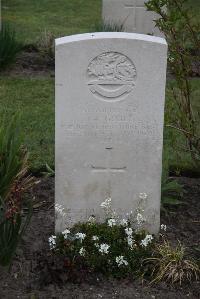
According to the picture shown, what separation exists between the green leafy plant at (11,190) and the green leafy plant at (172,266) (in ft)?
2.89

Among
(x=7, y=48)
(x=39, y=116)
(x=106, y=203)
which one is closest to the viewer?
(x=106, y=203)

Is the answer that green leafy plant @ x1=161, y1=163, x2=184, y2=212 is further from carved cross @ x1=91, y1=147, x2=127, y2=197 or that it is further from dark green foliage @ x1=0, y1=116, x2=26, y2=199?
dark green foliage @ x1=0, y1=116, x2=26, y2=199

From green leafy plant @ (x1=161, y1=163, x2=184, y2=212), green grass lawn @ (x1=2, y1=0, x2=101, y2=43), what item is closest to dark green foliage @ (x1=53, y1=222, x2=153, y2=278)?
green leafy plant @ (x1=161, y1=163, x2=184, y2=212)

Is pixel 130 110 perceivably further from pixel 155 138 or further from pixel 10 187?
pixel 10 187

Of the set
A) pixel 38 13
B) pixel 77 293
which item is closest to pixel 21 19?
pixel 38 13

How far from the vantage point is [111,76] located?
4.52m

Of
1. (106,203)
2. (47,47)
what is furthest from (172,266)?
(47,47)

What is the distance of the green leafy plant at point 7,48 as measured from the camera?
9.12m

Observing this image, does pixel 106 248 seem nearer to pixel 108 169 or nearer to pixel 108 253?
pixel 108 253

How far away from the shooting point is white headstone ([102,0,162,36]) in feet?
37.3

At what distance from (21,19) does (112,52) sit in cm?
982

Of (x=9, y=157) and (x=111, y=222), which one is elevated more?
(x=9, y=157)

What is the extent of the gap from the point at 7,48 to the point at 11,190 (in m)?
4.90

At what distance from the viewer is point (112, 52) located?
4465 mm
